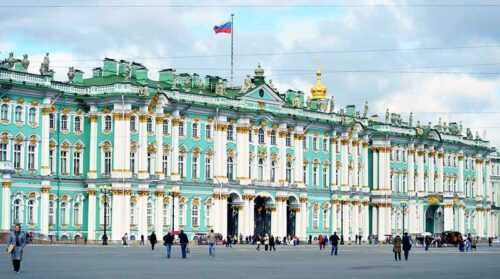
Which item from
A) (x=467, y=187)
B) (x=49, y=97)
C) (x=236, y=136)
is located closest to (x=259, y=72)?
(x=236, y=136)

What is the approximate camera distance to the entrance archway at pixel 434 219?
132625 mm

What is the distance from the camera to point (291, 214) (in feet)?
359

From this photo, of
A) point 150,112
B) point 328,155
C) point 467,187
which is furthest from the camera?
point 467,187

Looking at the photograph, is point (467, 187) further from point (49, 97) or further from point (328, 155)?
point (49, 97)

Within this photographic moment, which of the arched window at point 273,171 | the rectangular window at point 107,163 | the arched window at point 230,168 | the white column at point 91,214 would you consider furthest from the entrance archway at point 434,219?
the white column at point 91,214

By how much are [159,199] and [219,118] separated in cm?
1095

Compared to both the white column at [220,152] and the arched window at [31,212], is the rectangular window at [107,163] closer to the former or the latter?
the arched window at [31,212]

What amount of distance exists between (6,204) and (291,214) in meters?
35.1

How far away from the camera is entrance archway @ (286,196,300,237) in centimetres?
Result: 10881

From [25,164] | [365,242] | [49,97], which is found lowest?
[365,242]

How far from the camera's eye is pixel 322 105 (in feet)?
388

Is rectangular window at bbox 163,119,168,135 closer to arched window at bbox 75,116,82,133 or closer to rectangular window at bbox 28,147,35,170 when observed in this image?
arched window at bbox 75,116,82,133

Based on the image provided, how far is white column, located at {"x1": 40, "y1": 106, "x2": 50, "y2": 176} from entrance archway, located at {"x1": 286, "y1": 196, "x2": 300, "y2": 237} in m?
29.8

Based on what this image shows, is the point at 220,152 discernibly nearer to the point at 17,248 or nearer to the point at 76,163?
the point at 76,163
